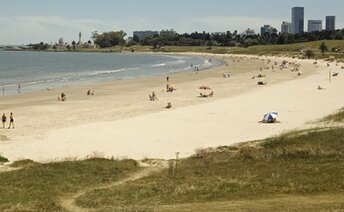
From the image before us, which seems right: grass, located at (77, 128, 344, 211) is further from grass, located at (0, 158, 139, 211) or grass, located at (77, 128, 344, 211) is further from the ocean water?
the ocean water

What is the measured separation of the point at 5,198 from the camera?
14602 millimetres

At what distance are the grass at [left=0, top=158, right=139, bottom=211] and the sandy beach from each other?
4.24 meters

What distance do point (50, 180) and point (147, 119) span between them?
788 inches

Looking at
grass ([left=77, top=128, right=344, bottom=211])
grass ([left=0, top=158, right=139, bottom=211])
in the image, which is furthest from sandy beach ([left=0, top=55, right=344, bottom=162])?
grass ([left=77, top=128, right=344, bottom=211])

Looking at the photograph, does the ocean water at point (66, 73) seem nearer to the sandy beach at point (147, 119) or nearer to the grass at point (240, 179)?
the sandy beach at point (147, 119)

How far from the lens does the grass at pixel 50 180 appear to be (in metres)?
14.1

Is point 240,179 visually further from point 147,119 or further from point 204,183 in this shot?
point 147,119

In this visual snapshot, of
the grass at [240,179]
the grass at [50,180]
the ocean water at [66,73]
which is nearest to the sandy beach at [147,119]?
the grass at [50,180]

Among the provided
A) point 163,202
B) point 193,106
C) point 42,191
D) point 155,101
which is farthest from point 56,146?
point 155,101

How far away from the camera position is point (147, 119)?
1449 inches

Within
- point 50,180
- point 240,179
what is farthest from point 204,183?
point 50,180

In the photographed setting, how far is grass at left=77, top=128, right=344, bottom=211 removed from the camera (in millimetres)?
14258

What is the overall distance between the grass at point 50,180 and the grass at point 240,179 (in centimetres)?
99

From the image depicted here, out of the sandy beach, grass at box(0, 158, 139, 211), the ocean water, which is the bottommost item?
the ocean water
